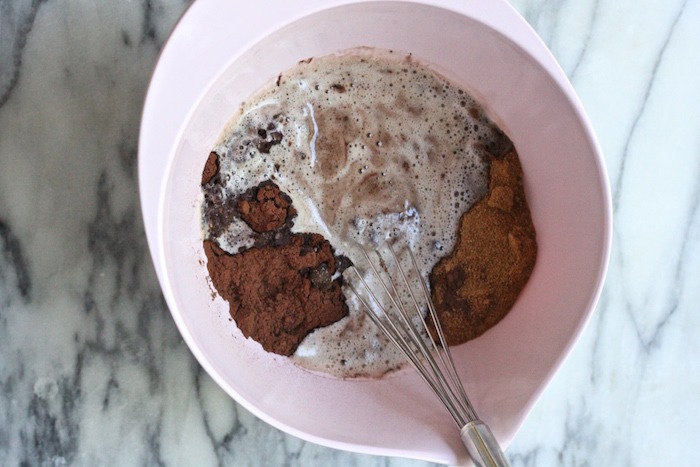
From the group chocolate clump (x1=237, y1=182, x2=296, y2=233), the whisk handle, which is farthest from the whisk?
chocolate clump (x1=237, y1=182, x2=296, y2=233)

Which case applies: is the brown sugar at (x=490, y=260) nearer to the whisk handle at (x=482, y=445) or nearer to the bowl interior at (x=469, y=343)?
the bowl interior at (x=469, y=343)

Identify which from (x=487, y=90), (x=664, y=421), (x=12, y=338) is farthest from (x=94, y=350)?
(x=664, y=421)

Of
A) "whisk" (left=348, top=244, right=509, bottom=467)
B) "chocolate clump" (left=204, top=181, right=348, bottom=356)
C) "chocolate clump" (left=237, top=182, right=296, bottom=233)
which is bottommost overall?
"whisk" (left=348, top=244, right=509, bottom=467)

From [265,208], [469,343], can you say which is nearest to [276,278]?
[265,208]

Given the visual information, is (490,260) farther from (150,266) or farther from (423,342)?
(150,266)

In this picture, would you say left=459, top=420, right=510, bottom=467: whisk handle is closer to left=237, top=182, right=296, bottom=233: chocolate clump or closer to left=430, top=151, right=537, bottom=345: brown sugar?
left=430, top=151, right=537, bottom=345: brown sugar

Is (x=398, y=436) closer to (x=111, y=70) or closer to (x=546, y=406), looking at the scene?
(x=546, y=406)

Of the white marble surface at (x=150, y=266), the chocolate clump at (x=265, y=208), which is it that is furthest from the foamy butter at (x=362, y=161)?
the white marble surface at (x=150, y=266)
